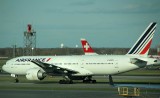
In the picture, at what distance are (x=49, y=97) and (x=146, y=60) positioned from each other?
19726mm

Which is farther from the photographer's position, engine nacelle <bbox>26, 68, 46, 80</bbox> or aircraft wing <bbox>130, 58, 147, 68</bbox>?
engine nacelle <bbox>26, 68, 46, 80</bbox>

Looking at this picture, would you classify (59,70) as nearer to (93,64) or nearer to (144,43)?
(93,64)

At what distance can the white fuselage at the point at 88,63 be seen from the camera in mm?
52094

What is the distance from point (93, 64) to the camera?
53406 mm

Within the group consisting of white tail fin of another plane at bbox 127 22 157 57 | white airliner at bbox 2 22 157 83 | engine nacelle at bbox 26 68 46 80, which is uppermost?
white tail fin of another plane at bbox 127 22 157 57

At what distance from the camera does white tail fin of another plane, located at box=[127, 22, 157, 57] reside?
53997 mm

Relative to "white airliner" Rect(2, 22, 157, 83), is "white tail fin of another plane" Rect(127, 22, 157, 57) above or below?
above

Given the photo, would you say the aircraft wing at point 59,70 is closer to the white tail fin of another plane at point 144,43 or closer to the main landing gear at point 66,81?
the main landing gear at point 66,81

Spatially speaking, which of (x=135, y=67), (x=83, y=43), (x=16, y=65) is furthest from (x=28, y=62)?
(x=83, y=43)

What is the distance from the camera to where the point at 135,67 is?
51.4m

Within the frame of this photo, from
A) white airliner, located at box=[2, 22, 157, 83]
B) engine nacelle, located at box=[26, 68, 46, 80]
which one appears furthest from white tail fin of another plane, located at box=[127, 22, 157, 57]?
engine nacelle, located at box=[26, 68, 46, 80]

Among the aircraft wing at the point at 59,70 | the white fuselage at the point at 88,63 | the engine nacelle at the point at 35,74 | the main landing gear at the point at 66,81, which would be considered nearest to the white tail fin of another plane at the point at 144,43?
the white fuselage at the point at 88,63

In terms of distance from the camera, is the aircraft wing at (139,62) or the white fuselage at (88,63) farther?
the white fuselage at (88,63)

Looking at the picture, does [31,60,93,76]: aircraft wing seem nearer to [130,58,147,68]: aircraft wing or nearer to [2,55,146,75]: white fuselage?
[2,55,146,75]: white fuselage
